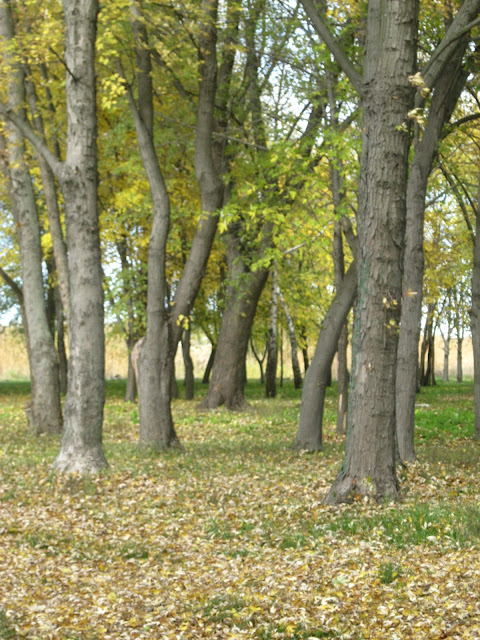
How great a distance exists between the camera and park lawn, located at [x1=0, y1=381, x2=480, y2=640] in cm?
602

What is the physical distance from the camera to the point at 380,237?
370 inches

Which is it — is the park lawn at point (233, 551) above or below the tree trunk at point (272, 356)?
below

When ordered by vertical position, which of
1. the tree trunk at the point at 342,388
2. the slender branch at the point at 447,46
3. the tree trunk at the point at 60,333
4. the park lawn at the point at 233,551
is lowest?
the park lawn at the point at 233,551

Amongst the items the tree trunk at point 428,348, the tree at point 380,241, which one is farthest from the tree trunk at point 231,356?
the tree trunk at point 428,348

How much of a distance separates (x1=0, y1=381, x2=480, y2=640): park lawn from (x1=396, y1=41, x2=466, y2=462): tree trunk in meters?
1.00

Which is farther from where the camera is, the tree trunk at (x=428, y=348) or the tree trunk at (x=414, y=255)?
the tree trunk at (x=428, y=348)

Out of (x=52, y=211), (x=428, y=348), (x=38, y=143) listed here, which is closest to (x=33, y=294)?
(x=52, y=211)

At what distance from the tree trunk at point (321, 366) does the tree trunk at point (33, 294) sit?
6057 millimetres

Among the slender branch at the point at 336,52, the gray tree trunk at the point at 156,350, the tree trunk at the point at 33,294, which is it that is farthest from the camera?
the tree trunk at the point at 33,294

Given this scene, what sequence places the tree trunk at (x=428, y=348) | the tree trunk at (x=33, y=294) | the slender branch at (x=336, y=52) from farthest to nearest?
1. the tree trunk at (x=428, y=348)
2. the tree trunk at (x=33, y=294)
3. the slender branch at (x=336, y=52)

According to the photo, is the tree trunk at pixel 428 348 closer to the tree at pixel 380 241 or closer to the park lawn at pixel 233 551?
the park lawn at pixel 233 551

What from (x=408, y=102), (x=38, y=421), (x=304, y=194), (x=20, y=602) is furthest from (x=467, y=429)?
(x=20, y=602)

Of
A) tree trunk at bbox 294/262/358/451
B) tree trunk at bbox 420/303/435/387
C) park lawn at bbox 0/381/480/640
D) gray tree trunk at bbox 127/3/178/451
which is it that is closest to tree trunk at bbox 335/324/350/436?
tree trunk at bbox 294/262/358/451

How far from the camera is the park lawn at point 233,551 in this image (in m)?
6.02
